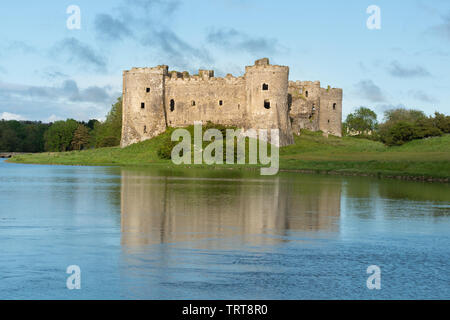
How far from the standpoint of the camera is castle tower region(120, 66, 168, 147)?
7631 centimetres

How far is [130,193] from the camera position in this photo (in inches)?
1109

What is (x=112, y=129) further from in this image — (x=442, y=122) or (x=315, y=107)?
(x=442, y=122)

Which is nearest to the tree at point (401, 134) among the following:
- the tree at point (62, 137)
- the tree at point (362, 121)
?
the tree at point (362, 121)

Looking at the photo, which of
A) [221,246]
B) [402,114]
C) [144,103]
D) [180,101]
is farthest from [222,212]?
[402,114]

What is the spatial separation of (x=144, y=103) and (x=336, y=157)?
26.9 meters

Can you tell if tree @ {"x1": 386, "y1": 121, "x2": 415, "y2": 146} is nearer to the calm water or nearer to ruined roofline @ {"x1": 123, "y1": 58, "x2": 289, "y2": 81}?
ruined roofline @ {"x1": 123, "y1": 58, "x2": 289, "y2": 81}

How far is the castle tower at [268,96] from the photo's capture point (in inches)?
2761

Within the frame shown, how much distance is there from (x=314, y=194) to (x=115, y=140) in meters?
71.9

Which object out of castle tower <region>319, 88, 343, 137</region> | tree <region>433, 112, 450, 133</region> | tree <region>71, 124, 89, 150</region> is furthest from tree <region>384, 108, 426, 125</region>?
tree <region>71, 124, 89, 150</region>

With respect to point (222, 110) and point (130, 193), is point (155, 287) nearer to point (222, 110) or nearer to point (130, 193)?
point (130, 193)

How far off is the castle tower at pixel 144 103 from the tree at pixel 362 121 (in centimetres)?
5381

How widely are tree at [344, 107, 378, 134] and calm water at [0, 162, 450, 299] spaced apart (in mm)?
96603
